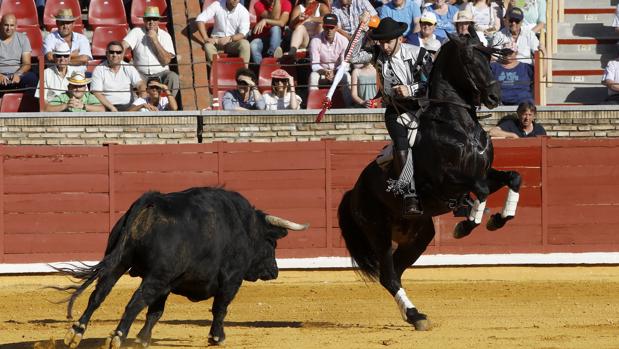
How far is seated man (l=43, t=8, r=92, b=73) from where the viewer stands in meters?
16.2

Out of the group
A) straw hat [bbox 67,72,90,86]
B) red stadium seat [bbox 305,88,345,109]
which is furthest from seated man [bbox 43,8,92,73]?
red stadium seat [bbox 305,88,345,109]

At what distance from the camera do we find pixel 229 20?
16672mm

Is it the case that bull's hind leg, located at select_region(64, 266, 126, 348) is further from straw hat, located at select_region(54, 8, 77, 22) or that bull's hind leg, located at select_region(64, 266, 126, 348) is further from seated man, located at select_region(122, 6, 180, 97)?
straw hat, located at select_region(54, 8, 77, 22)

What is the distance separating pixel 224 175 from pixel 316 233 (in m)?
1.31

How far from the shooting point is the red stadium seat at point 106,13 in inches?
684

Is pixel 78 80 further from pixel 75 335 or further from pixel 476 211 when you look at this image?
pixel 75 335

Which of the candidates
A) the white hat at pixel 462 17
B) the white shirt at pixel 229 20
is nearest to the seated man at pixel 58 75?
the white shirt at pixel 229 20

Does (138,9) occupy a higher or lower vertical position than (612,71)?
higher

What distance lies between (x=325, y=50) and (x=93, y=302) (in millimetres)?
8361

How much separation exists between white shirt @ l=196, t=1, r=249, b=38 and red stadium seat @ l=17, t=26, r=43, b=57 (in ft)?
7.21

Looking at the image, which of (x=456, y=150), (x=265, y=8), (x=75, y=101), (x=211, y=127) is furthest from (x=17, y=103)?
(x=456, y=150)

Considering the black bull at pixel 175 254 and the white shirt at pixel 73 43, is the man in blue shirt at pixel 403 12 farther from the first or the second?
the black bull at pixel 175 254

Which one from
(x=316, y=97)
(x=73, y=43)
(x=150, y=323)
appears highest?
(x=73, y=43)

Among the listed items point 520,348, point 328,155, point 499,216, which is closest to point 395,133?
point 499,216
